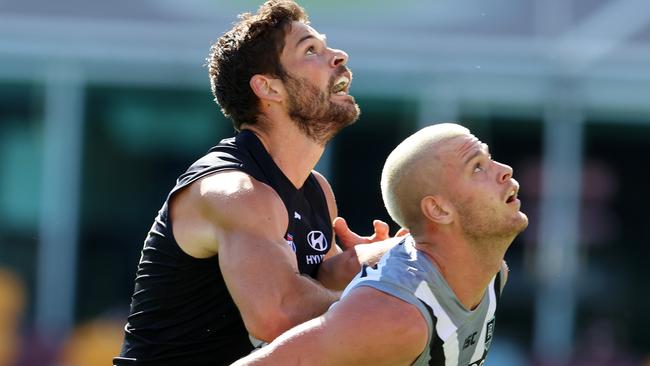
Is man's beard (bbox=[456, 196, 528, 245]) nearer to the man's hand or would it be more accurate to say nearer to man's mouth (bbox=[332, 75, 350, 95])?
the man's hand

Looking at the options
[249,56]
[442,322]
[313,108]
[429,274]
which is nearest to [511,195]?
[429,274]

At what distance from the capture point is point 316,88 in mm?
4926

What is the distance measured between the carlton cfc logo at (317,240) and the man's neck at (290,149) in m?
0.20

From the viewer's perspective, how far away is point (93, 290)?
13.0m

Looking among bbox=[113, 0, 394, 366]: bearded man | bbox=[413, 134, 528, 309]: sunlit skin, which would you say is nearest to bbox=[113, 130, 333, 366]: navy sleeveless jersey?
bbox=[113, 0, 394, 366]: bearded man

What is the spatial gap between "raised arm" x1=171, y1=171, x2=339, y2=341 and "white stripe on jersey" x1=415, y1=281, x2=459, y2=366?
342mm

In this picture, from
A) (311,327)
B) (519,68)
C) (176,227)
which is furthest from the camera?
(519,68)

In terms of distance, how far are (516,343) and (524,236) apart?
1117 mm

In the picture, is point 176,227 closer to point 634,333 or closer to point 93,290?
point 93,290

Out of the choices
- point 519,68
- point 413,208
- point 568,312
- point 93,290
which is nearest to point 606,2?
point 519,68

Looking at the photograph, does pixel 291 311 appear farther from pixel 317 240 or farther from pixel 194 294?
pixel 317 240

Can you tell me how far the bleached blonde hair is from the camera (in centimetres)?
429

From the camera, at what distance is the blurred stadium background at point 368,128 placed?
12.8 m

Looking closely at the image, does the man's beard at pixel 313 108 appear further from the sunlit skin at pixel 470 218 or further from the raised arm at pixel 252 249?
the sunlit skin at pixel 470 218
